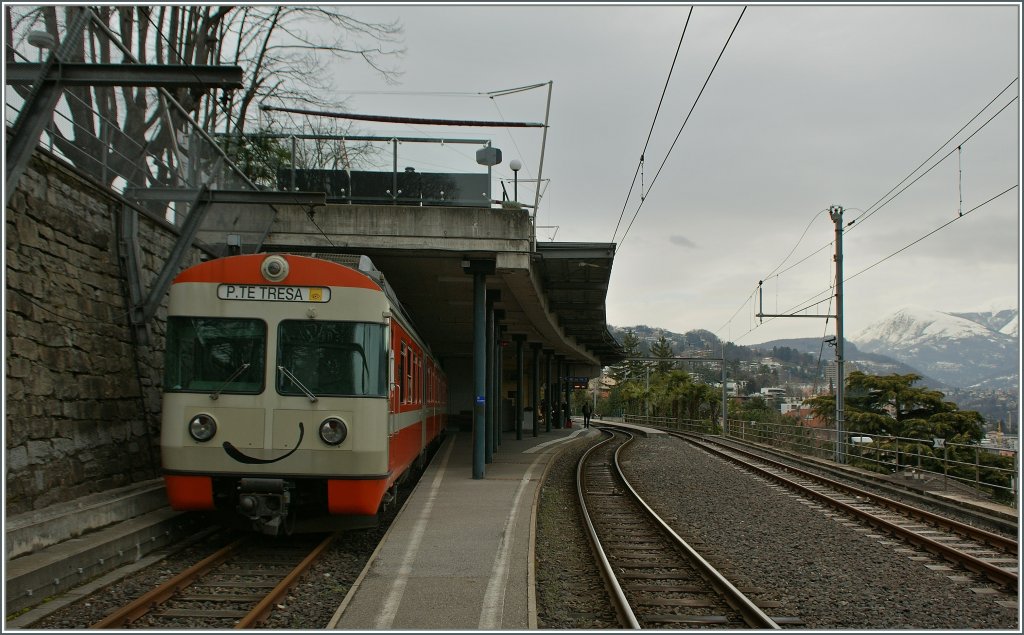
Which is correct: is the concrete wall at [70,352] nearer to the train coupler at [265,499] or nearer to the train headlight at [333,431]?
the train coupler at [265,499]

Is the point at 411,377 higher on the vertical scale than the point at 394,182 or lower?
lower

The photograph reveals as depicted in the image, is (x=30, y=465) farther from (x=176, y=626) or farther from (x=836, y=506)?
(x=836, y=506)

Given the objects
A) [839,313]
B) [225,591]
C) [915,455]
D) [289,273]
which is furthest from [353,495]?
[839,313]

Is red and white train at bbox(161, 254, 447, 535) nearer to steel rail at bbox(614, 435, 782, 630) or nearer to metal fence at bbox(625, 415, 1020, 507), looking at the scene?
steel rail at bbox(614, 435, 782, 630)

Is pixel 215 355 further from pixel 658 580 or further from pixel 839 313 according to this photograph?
pixel 839 313

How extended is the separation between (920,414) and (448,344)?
56.5 feet

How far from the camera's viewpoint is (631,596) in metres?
7.37

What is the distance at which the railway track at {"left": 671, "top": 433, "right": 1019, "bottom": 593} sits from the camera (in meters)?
8.66

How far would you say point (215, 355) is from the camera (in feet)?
27.1

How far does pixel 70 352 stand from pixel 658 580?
6.84 m

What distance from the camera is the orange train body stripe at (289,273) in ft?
27.5

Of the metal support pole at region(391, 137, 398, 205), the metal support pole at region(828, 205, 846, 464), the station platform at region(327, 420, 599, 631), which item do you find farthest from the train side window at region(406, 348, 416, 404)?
the metal support pole at region(828, 205, 846, 464)

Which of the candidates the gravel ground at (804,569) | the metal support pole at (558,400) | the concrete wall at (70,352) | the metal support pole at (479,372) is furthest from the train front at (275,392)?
the metal support pole at (558,400)

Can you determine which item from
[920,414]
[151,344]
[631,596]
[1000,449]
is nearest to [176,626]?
[631,596]
